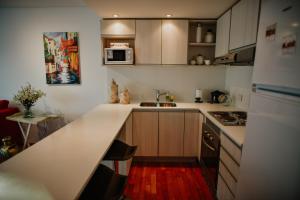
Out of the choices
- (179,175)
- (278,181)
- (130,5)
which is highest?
(130,5)

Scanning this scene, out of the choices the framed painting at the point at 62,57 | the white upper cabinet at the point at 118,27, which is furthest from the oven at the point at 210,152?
the framed painting at the point at 62,57

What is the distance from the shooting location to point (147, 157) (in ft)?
9.79

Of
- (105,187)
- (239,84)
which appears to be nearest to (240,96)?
(239,84)

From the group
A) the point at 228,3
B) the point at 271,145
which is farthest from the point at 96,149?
the point at 228,3

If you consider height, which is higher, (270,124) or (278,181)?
(270,124)

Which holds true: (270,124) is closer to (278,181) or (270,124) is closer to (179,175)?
(278,181)

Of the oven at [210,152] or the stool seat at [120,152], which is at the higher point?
the stool seat at [120,152]

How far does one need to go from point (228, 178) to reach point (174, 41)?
210 cm

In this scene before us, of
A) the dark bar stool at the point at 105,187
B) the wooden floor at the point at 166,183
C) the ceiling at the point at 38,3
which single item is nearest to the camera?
the dark bar stool at the point at 105,187

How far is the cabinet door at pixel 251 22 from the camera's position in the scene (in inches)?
67.1

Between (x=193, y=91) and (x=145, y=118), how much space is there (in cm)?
110

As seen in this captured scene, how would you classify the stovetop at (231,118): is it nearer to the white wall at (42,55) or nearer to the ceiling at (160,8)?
the ceiling at (160,8)

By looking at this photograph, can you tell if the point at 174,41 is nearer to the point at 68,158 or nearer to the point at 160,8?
the point at 160,8

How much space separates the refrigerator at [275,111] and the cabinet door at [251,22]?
2.14 feet
